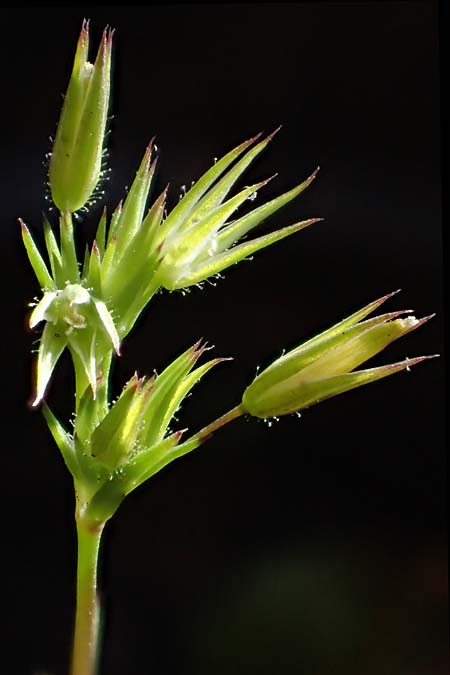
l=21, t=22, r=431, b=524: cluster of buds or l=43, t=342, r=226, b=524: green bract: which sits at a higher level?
l=21, t=22, r=431, b=524: cluster of buds

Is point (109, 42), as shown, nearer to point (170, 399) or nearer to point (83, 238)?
point (170, 399)

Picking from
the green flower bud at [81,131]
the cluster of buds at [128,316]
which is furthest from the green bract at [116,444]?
the green flower bud at [81,131]

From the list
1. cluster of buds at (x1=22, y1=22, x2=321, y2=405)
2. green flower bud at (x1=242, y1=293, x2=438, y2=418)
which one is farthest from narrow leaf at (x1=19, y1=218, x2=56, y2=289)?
green flower bud at (x1=242, y1=293, x2=438, y2=418)

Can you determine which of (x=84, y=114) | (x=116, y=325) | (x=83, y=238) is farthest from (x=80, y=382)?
(x=83, y=238)

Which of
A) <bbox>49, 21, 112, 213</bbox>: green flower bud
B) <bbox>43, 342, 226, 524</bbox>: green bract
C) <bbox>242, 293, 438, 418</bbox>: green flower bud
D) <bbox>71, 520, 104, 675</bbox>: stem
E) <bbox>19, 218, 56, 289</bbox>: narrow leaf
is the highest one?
<bbox>49, 21, 112, 213</bbox>: green flower bud

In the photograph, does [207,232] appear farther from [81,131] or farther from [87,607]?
[87,607]

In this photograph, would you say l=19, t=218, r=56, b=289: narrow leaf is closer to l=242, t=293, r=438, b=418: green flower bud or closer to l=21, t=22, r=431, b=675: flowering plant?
l=21, t=22, r=431, b=675: flowering plant

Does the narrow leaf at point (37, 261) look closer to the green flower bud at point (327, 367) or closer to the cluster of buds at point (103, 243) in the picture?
the cluster of buds at point (103, 243)
